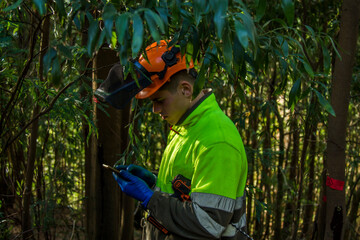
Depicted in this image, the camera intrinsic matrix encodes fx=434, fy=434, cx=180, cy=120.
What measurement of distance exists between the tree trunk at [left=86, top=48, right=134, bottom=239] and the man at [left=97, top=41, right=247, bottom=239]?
3.07 feet

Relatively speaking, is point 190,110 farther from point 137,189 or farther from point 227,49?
point 227,49

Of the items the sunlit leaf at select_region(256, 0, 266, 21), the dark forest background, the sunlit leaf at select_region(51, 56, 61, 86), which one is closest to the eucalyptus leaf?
the dark forest background

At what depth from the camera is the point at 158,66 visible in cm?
208

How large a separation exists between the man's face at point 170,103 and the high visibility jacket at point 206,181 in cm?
4

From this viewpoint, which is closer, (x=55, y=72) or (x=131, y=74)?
(x=55, y=72)

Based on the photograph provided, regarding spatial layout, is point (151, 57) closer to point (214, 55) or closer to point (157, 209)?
point (214, 55)

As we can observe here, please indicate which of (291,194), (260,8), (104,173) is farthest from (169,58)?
(291,194)

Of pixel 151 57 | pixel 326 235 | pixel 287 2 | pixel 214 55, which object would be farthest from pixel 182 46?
pixel 326 235

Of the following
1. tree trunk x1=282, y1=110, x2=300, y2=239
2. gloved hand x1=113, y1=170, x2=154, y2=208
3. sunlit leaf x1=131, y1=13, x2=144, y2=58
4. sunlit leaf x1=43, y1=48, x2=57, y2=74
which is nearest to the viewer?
sunlit leaf x1=131, y1=13, x2=144, y2=58

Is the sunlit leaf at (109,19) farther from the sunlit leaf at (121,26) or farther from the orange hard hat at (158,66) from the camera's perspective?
the orange hard hat at (158,66)

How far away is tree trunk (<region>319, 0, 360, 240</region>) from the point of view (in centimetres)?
305

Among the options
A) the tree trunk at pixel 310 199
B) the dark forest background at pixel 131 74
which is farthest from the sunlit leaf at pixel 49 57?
the tree trunk at pixel 310 199

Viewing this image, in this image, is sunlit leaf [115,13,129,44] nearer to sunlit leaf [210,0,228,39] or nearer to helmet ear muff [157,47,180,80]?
sunlit leaf [210,0,228,39]

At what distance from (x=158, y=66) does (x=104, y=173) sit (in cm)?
136
